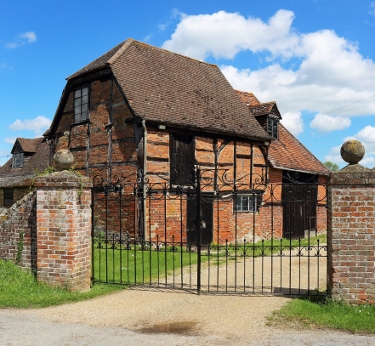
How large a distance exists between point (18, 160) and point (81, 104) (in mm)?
13136

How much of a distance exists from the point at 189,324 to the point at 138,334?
79 centimetres

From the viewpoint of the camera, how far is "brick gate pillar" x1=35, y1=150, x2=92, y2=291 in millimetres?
7004

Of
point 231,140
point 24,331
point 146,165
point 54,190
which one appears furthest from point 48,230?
point 231,140

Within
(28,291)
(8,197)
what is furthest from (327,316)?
(8,197)

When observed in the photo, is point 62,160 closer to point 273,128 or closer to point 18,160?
point 273,128

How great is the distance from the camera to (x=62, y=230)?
7023mm

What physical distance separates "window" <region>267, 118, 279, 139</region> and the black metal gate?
9.24 feet

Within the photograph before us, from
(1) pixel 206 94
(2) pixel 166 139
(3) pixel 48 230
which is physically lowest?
(3) pixel 48 230

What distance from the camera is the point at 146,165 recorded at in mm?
13852

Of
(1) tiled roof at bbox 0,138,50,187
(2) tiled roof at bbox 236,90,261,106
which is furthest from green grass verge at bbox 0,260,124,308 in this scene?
(1) tiled roof at bbox 0,138,50,187

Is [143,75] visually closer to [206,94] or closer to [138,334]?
[206,94]

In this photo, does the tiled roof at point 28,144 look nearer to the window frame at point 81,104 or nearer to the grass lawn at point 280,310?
the window frame at point 81,104

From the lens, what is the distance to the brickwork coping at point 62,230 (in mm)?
7004

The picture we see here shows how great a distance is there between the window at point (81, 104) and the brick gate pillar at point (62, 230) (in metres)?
9.41
